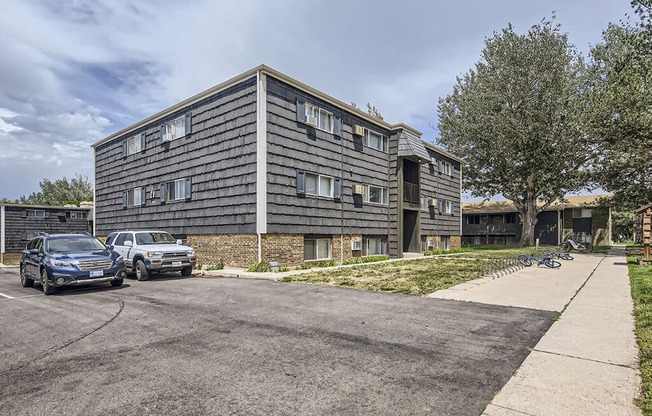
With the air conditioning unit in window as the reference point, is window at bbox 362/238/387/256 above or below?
below

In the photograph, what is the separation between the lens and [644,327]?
245 inches

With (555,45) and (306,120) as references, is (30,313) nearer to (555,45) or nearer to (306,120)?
(306,120)

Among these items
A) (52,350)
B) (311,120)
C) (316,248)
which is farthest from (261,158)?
(52,350)

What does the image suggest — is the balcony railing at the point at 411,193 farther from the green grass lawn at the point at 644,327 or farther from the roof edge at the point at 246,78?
the green grass lawn at the point at 644,327

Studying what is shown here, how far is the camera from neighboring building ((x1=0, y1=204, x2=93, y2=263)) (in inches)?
1264

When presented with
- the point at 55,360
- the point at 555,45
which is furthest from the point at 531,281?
the point at 555,45

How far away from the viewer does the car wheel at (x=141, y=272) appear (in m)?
13.0

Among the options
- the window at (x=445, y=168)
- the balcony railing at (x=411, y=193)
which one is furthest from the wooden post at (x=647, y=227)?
the window at (x=445, y=168)

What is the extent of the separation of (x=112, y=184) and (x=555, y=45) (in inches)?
1350

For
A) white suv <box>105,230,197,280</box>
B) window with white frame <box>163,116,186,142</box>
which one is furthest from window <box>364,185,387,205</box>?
white suv <box>105,230,197,280</box>

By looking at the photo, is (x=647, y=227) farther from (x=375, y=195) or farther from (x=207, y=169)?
(x=207, y=169)

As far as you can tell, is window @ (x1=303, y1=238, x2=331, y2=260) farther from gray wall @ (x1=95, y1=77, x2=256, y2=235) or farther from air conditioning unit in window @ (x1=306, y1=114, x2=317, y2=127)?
air conditioning unit in window @ (x1=306, y1=114, x2=317, y2=127)

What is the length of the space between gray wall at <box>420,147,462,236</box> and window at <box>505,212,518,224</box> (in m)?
18.9

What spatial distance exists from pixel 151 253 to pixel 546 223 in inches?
1769
